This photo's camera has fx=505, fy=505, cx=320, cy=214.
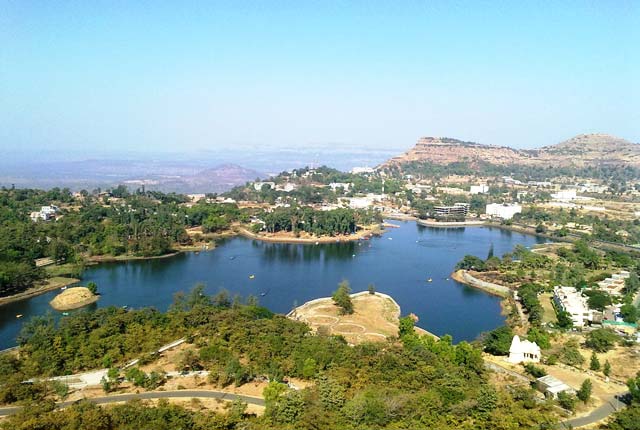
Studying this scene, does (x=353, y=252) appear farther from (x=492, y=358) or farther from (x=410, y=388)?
(x=410, y=388)

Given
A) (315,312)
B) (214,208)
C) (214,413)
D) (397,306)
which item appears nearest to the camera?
(214,413)

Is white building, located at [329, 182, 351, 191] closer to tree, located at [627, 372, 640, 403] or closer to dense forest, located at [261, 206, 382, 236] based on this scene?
dense forest, located at [261, 206, 382, 236]

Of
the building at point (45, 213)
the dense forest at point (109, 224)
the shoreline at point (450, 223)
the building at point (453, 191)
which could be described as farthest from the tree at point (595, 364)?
the building at point (453, 191)

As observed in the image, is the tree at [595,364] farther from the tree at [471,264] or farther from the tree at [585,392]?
the tree at [471,264]

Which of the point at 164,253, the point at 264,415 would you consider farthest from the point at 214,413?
the point at 164,253

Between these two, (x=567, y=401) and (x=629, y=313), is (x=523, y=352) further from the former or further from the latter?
(x=629, y=313)
